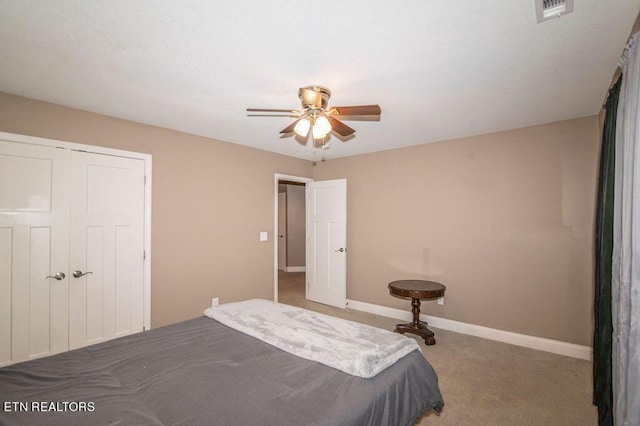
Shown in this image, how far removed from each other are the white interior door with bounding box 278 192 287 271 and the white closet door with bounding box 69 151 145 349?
5.44 meters

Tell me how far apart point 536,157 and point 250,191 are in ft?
12.2

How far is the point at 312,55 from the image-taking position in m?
2.00

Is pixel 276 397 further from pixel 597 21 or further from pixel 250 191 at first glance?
pixel 250 191

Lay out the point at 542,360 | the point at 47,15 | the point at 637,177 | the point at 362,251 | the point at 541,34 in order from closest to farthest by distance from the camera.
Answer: the point at 637,177
the point at 47,15
the point at 541,34
the point at 542,360
the point at 362,251

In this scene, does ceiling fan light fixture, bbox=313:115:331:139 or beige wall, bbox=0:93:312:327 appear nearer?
ceiling fan light fixture, bbox=313:115:331:139

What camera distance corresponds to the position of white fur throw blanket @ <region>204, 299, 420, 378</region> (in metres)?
1.72

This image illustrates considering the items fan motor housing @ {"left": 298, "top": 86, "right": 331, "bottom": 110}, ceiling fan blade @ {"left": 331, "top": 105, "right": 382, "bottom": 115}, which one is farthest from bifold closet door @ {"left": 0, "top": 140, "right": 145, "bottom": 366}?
ceiling fan blade @ {"left": 331, "top": 105, "right": 382, "bottom": 115}

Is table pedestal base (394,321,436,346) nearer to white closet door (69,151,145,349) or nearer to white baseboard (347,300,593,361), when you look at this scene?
white baseboard (347,300,593,361)

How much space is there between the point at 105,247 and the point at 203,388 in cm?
241

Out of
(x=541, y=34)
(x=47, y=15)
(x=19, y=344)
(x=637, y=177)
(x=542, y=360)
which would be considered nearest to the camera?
(x=637, y=177)

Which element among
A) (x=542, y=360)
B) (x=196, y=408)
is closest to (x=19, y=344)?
(x=196, y=408)

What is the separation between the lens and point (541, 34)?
176cm

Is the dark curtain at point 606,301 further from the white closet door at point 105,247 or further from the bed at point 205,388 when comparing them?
the white closet door at point 105,247

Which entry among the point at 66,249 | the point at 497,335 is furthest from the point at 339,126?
the point at 497,335
